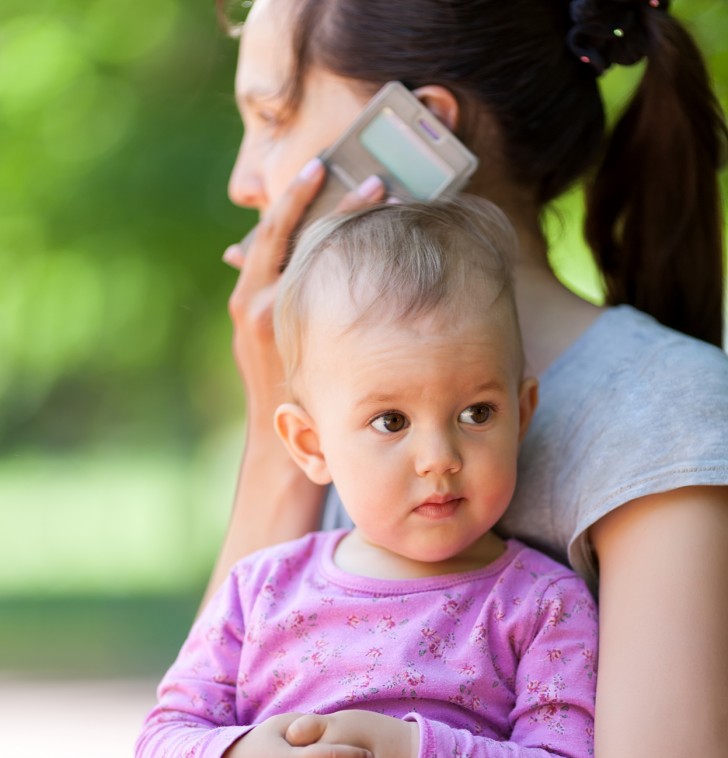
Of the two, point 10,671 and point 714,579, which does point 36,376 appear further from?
point 714,579

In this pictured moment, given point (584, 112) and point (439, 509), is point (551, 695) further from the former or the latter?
point (584, 112)

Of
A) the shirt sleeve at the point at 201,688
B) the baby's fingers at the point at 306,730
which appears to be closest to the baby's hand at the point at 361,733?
the baby's fingers at the point at 306,730

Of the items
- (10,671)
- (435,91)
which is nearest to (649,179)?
(435,91)

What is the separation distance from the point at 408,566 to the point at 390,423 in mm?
209

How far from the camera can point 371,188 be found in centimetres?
184

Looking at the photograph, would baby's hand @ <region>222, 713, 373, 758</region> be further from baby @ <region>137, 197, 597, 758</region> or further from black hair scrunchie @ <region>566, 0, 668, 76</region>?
black hair scrunchie @ <region>566, 0, 668, 76</region>

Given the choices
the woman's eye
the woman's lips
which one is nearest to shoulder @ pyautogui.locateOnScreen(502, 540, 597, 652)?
the woman's lips

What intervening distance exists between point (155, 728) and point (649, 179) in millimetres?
1318

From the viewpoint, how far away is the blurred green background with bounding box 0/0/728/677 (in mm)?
6812

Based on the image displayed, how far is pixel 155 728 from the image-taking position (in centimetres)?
147

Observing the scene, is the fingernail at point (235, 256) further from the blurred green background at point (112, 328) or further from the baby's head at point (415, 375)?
the blurred green background at point (112, 328)

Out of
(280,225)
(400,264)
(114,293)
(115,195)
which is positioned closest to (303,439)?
(400,264)

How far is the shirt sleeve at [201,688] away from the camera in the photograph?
1435 mm

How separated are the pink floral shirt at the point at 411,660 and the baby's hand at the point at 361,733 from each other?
0.02 meters
